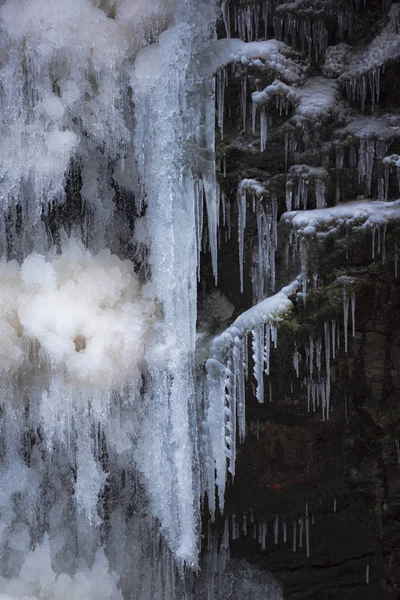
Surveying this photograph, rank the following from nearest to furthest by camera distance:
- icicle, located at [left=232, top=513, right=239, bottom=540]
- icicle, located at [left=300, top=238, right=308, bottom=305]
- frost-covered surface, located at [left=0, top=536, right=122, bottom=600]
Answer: icicle, located at [left=300, top=238, right=308, bottom=305] < frost-covered surface, located at [left=0, top=536, right=122, bottom=600] < icicle, located at [left=232, top=513, right=239, bottom=540]

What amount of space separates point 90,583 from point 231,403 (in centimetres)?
211

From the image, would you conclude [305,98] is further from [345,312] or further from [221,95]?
[345,312]

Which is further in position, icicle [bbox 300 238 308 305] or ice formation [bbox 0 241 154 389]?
ice formation [bbox 0 241 154 389]

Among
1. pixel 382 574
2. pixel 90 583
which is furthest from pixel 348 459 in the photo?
pixel 90 583

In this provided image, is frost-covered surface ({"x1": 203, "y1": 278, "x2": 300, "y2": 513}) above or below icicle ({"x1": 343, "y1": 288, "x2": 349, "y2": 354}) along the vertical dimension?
below

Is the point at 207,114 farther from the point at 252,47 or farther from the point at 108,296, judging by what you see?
the point at 108,296

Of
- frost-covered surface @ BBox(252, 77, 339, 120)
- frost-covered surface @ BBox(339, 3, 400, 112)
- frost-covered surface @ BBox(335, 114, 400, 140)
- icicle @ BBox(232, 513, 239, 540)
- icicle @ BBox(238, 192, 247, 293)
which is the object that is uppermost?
frost-covered surface @ BBox(339, 3, 400, 112)

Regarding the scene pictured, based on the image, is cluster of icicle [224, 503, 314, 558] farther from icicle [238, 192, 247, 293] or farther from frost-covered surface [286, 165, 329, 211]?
frost-covered surface [286, 165, 329, 211]

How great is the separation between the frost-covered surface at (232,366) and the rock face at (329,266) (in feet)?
0.49

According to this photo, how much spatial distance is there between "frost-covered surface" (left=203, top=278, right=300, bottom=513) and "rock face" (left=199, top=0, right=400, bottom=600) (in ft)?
0.49

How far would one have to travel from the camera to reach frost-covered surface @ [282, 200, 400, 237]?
4.39 meters

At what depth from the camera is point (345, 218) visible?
4.42m

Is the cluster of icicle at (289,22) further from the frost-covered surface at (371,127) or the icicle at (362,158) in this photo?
the icicle at (362,158)

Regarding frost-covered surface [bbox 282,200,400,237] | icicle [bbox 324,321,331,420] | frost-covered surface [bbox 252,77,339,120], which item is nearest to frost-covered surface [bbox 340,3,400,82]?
frost-covered surface [bbox 252,77,339,120]
